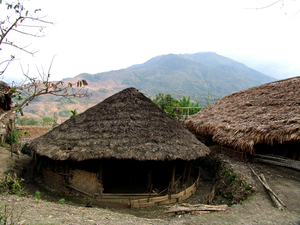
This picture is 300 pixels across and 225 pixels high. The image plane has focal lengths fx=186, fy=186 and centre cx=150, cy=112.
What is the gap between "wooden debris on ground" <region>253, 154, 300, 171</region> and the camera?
22.1 feet

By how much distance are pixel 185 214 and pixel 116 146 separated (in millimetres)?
3168

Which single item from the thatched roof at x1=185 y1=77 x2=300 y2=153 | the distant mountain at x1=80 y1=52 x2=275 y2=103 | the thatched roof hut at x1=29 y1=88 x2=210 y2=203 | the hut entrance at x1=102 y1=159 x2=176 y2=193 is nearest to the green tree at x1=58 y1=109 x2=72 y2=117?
the distant mountain at x1=80 y1=52 x2=275 y2=103

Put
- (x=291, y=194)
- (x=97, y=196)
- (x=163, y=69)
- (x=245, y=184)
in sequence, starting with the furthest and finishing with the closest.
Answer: (x=163, y=69) → (x=97, y=196) → (x=245, y=184) → (x=291, y=194)

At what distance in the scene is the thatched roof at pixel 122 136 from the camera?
6699 mm

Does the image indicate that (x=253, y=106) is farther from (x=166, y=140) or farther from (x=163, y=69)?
(x=163, y=69)

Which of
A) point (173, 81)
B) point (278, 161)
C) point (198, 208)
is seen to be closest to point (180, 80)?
point (173, 81)

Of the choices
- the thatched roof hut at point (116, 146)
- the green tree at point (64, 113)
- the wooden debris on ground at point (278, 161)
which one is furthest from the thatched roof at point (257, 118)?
the green tree at point (64, 113)

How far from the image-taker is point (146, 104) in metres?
8.77

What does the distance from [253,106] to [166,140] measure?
5.10 m

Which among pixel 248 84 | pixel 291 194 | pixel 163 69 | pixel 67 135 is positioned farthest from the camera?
pixel 163 69

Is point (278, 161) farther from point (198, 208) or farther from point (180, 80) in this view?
point (180, 80)

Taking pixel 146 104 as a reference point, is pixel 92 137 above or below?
below

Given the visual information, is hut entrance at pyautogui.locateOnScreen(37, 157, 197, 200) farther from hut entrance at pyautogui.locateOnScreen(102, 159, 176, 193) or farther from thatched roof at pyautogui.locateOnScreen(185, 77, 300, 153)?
thatched roof at pyautogui.locateOnScreen(185, 77, 300, 153)

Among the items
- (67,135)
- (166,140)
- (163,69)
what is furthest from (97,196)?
(163,69)
